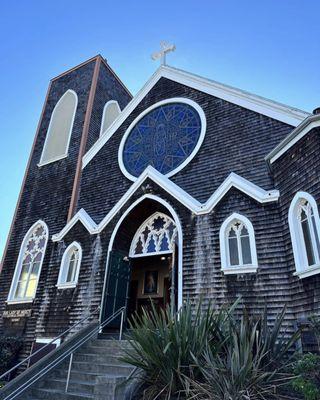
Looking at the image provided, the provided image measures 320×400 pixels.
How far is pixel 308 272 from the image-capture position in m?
6.53

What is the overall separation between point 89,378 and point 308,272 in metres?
4.77

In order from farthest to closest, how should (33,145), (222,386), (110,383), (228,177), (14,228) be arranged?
(33,145), (14,228), (228,177), (110,383), (222,386)

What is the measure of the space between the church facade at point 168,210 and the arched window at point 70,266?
0.04 meters

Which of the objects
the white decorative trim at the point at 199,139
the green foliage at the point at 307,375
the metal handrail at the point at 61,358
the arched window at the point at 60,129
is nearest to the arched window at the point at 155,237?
the white decorative trim at the point at 199,139

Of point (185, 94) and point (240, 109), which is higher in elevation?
point (185, 94)

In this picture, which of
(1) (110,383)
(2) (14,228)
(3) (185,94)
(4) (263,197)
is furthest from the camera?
(2) (14,228)

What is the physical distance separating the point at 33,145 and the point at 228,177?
1112 centimetres

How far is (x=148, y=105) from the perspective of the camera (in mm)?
12891

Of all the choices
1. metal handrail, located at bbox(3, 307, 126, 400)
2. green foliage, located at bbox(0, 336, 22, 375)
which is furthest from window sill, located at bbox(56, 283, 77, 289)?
green foliage, located at bbox(0, 336, 22, 375)

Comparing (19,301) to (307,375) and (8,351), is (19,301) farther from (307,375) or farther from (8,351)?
(307,375)

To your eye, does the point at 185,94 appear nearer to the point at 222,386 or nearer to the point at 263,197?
the point at 263,197

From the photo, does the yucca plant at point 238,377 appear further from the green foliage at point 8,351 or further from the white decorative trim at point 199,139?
the green foliage at point 8,351

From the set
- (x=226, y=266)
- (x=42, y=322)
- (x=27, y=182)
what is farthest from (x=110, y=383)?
(x=27, y=182)

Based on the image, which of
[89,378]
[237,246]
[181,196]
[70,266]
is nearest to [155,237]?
[181,196]
